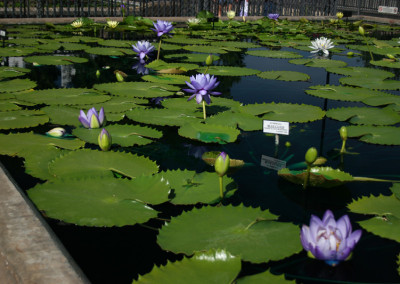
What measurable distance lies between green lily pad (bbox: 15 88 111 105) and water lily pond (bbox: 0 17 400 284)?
1 cm

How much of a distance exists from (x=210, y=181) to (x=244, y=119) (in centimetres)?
84

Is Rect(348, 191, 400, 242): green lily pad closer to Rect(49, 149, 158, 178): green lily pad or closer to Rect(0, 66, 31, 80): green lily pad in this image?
Rect(49, 149, 158, 178): green lily pad

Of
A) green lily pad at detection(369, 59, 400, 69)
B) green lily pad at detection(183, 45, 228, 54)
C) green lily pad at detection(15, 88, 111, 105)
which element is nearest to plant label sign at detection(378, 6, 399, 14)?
green lily pad at detection(369, 59, 400, 69)

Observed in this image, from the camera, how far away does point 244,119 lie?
7.97 ft

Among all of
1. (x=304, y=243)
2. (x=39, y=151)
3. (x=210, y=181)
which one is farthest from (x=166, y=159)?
(x=304, y=243)

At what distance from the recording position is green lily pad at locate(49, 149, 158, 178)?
170 cm

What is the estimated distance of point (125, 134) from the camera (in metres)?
2.17

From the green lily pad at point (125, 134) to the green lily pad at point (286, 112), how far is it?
68cm

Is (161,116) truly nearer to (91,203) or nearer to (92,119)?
(92,119)

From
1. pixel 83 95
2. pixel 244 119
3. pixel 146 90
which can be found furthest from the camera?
pixel 146 90

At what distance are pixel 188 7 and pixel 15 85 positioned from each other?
338 inches

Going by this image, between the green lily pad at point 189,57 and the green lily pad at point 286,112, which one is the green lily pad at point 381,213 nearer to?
the green lily pad at point 286,112

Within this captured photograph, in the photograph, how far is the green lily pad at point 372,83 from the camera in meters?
3.36

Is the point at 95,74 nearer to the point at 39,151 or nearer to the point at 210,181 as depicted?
the point at 39,151
